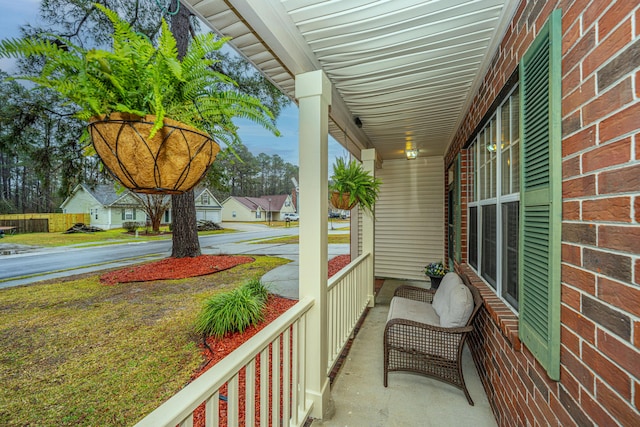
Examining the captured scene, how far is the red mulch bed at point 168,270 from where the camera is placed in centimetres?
543

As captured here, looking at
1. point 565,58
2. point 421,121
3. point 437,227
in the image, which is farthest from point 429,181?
point 565,58

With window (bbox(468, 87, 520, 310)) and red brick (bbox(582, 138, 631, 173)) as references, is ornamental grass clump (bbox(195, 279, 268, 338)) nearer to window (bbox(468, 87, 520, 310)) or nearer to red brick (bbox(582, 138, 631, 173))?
window (bbox(468, 87, 520, 310))

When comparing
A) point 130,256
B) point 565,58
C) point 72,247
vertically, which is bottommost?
point 130,256

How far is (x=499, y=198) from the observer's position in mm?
1948

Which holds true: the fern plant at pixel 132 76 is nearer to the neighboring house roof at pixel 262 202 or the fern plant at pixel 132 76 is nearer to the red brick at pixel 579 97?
the red brick at pixel 579 97

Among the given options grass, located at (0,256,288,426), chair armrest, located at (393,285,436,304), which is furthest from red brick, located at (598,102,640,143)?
grass, located at (0,256,288,426)

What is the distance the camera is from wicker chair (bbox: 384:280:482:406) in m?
1.97

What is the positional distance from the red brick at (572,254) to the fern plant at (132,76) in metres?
1.23

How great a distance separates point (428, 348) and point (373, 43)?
90.8 inches

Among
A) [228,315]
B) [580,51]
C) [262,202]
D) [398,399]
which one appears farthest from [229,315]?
[262,202]

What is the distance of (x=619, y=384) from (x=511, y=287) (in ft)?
3.81

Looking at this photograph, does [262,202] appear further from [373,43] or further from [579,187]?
[579,187]

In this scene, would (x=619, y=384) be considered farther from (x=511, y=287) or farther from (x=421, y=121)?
(x=421, y=121)

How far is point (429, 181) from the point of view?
5.03m
